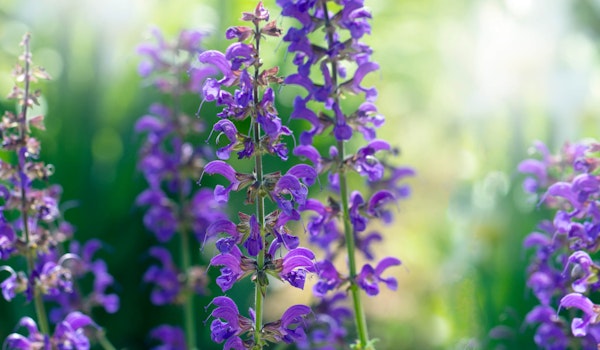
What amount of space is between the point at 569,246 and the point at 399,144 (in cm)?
211

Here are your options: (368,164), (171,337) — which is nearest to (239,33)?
(368,164)

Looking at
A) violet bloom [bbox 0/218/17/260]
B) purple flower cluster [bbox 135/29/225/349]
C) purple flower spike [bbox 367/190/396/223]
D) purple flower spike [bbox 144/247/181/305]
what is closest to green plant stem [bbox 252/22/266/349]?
purple flower spike [bbox 367/190/396/223]

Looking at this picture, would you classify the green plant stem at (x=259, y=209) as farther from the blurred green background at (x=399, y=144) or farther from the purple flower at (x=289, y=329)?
the blurred green background at (x=399, y=144)

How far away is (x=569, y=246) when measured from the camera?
7.01 ft

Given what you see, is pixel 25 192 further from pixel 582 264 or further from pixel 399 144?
pixel 399 144

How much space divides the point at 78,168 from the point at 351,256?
2.03 m

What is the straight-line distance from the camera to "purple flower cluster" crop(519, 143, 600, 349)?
193 centimetres

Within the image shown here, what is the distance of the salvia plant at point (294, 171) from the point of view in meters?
1.79

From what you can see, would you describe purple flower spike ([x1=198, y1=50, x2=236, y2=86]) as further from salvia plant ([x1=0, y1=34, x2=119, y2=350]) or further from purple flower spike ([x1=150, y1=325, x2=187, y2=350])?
purple flower spike ([x1=150, y1=325, x2=187, y2=350])

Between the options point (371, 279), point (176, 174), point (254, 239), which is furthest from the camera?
point (176, 174)

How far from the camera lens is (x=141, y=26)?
14.3 feet

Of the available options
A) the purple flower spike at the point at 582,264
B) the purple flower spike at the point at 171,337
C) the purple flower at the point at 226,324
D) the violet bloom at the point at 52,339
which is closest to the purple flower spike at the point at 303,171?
the purple flower at the point at 226,324

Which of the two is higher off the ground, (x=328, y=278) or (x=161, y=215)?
(x=161, y=215)

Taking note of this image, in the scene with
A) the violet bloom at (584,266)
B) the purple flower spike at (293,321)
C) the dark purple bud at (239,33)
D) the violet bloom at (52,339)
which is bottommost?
the violet bloom at (52,339)
